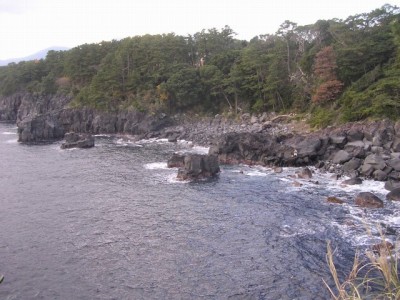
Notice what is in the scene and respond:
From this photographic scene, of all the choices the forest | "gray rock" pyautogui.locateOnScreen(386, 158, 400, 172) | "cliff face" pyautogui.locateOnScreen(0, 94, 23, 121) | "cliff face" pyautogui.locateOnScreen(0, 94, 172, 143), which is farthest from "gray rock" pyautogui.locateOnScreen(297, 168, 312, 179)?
"cliff face" pyautogui.locateOnScreen(0, 94, 23, 121)

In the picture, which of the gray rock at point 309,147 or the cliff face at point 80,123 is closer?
the gray rock at point 309,147

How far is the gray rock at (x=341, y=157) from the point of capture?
4616cm

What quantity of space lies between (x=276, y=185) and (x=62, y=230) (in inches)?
929

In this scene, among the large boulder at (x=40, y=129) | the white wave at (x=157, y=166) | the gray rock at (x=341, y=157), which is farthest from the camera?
the large boulder at (x=40, y=129)

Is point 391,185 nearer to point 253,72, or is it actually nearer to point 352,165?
point 352,165

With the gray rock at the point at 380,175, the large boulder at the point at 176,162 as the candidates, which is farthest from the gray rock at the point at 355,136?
the large boulder at the point at 176,162

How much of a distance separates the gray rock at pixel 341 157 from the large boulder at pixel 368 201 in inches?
495

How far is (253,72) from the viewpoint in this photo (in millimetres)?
77250

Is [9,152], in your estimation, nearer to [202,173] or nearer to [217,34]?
[202,173]

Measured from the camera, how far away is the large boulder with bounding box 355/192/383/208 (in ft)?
109

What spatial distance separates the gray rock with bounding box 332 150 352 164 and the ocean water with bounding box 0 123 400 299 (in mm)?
3462

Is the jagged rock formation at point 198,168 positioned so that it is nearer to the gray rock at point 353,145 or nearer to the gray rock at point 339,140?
the gray rock at point 339,140

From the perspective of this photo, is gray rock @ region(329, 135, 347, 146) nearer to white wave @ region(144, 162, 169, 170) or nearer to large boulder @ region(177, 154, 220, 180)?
large boulder @ region(177, 154, 220, 180)

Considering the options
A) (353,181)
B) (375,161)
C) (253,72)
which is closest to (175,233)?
(353,181)
